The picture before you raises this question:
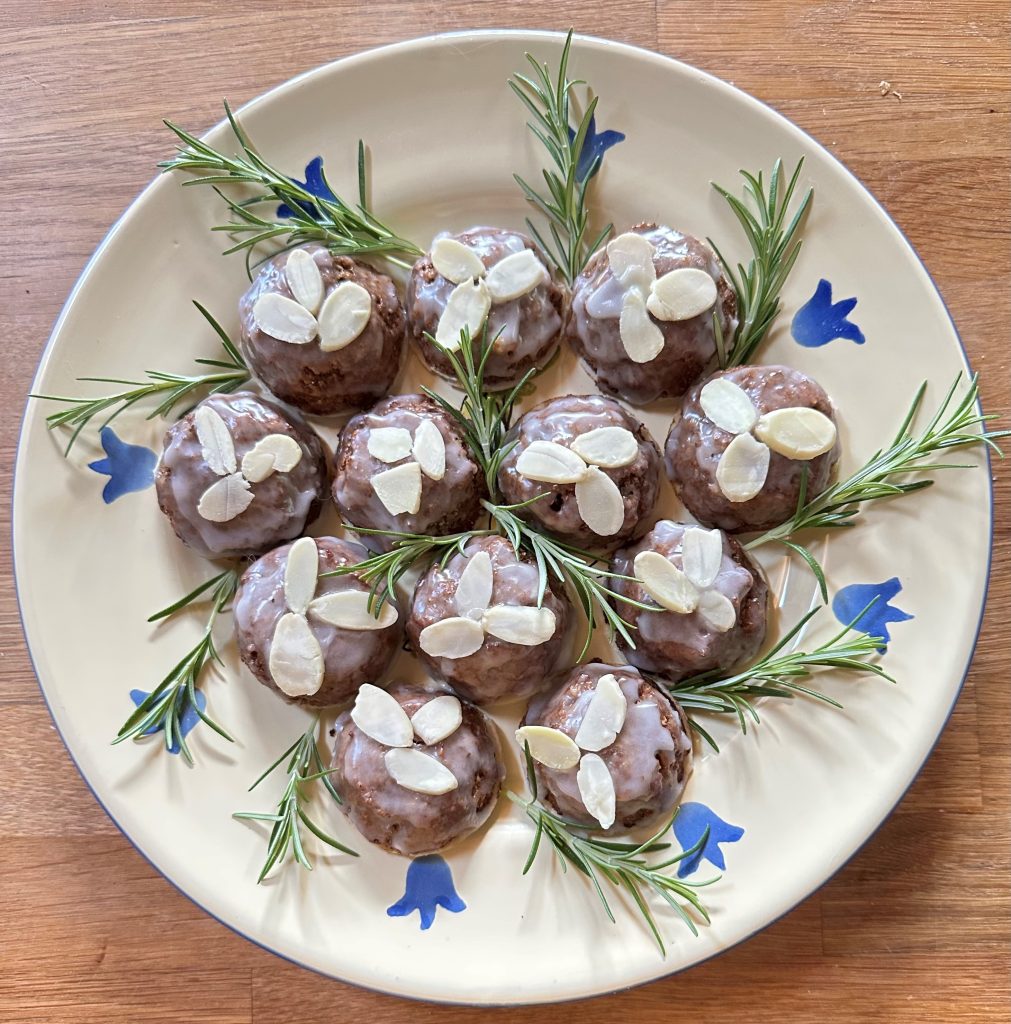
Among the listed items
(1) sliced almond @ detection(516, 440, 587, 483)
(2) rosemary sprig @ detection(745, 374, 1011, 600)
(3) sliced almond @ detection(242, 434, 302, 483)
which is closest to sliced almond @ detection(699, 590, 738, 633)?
(2) rosemary sprig @ detection(745, 374, 1011, 600)

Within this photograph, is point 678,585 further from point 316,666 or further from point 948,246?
point 948,246

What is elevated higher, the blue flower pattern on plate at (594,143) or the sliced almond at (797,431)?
the blue flower pattern on plate at (594,143)

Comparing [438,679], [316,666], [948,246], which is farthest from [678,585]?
[948,246]

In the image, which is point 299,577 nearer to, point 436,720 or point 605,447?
point 436,720

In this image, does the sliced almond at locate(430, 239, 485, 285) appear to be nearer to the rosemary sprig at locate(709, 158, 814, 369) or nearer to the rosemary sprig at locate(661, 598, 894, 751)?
the rosemary sprig at locate(709, 158, 814, 369)

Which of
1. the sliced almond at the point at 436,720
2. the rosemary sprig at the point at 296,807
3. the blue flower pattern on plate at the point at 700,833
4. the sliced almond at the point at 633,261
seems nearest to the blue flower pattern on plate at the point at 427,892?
Answer: the rosemary sprig at the point at 296,807

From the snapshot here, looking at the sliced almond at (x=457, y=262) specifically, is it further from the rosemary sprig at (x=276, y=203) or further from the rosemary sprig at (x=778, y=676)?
the rosemary sprig at (x=778, y=676)

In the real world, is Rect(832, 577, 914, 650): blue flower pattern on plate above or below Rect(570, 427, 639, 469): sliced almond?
below
